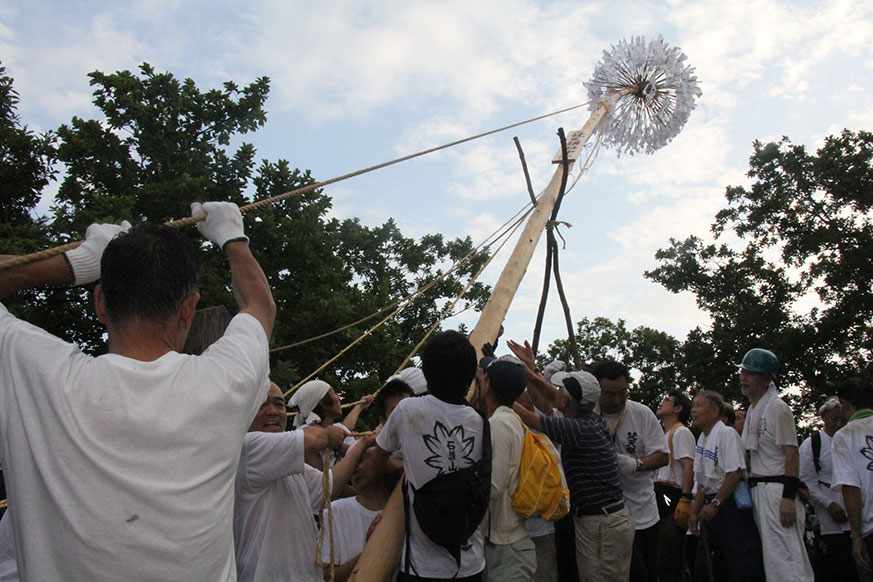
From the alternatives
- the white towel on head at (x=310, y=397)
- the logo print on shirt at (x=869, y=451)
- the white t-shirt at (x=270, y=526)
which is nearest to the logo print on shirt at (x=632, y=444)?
the logo print on shirt at (x=869, y=451)

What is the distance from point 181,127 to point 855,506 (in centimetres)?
1141

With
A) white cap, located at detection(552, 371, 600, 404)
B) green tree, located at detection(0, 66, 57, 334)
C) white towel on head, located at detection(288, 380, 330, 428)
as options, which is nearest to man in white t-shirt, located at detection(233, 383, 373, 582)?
white towel on head, located at detection(288, 380, 330, 428)

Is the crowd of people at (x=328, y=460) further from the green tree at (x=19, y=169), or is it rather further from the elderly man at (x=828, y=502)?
the green tree at (x=19, y=169)

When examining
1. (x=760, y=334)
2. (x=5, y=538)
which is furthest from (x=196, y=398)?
(x=760, y=334)

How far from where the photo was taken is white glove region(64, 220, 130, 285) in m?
1.89

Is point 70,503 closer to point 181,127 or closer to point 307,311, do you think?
point 307,311

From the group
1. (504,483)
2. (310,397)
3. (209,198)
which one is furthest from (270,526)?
(209,198)

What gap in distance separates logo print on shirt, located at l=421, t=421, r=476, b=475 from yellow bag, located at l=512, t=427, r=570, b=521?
0.50 m

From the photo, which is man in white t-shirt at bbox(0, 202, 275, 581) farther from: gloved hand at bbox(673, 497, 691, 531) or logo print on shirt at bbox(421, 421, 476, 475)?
gloved hand at bbox(673, 497, 691, 531)

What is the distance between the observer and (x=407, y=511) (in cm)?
304

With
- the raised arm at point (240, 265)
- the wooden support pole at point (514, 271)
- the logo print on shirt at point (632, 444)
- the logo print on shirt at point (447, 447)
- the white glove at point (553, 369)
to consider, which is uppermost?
the wooden support pole at point (514, 271)

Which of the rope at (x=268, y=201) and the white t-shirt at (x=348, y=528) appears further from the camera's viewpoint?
the white t-shirt at (x=348, y=528)

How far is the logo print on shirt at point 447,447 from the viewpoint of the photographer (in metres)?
3.03

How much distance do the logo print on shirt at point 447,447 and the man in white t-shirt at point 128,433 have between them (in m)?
1.43
